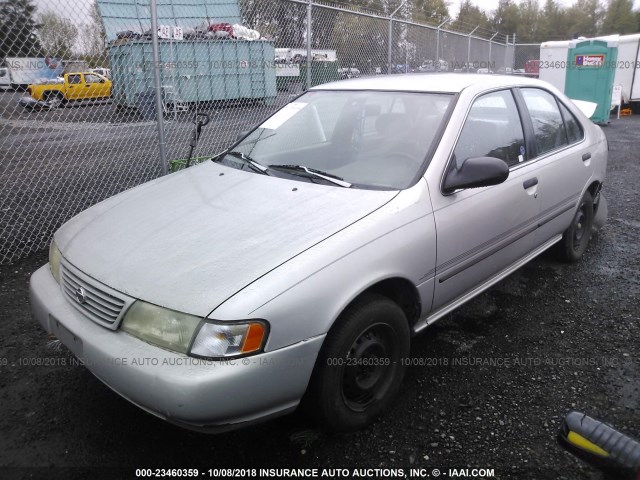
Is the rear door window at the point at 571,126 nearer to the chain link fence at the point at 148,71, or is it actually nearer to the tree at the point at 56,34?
the chain link fence at the point at 148,71

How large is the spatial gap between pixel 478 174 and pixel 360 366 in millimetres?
1147

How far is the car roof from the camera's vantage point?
10.0 ft

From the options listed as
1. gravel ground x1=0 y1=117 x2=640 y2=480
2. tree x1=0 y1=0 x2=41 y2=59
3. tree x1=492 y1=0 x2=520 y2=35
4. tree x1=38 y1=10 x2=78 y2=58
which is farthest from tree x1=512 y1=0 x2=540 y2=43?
gravel ground x1=0 y1=117 x2=640 y2=480

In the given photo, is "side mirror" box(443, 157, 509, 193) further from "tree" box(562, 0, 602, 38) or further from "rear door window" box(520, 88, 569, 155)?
"tree" box(562, 0, 602, 38)

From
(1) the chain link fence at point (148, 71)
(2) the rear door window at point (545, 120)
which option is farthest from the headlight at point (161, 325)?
(2) the rear door window at point (545, 120)

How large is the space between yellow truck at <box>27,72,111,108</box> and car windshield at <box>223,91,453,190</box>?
2484 millimetres

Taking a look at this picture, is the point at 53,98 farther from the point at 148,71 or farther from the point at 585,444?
the point at 585,444

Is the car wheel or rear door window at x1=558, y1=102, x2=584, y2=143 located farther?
the car wheel

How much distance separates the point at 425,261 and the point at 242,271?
97 cm

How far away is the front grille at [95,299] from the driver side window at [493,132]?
74.5 inches

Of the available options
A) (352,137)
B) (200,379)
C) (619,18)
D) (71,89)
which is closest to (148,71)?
(71,89)

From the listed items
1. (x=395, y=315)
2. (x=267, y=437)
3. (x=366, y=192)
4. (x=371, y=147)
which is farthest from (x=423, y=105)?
(x=267, y=437)

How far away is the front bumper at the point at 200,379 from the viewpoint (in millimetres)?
1781

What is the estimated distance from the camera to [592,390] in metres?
2.64
